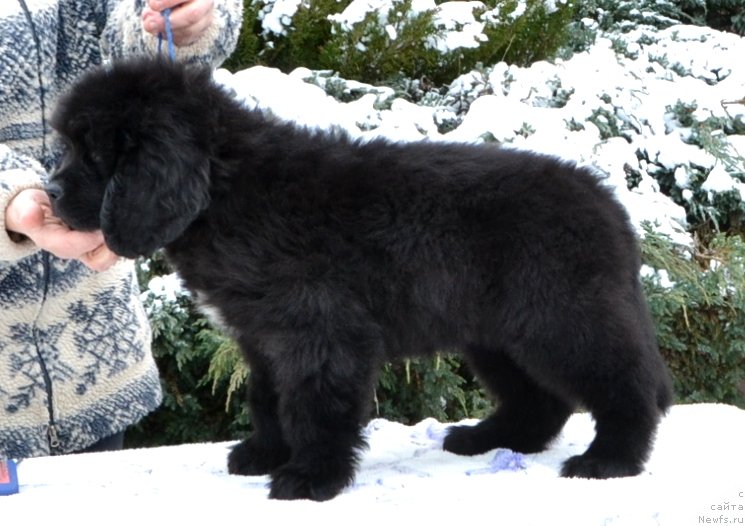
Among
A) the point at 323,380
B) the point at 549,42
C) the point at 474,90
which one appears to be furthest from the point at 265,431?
the point at 549,42

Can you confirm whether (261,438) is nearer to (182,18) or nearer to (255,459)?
(255,459)

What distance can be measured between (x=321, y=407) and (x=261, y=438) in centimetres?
36

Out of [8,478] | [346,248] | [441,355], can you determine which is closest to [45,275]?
[8,478]

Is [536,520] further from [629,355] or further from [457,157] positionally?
[457,157]

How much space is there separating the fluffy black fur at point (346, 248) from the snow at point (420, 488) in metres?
0.11

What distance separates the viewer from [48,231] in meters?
2.51

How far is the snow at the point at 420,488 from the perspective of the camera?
226 cm

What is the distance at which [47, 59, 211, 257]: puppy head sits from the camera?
7.44 ft

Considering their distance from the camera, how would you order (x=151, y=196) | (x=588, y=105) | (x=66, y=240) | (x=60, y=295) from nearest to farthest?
1. (x=151, y=196)
2. (x=66, y=240)
3. (x=60, y=295)
4. (x=588, y=105)

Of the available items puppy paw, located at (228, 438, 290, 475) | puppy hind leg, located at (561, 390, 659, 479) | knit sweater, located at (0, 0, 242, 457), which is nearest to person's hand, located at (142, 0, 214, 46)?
knit sweater, located at (0, 0, 242, 457)

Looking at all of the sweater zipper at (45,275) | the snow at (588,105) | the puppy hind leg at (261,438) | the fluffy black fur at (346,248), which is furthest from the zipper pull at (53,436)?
the snow at (588,105)

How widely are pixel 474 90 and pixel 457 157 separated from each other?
2.89 m

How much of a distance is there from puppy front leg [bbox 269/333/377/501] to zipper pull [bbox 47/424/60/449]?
0.93 meters

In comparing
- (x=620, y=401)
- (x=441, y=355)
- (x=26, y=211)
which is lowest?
(x=441, y=355)
